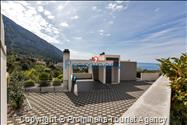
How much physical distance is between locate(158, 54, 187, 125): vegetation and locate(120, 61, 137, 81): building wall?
15.6 m

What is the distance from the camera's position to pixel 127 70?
23.0m

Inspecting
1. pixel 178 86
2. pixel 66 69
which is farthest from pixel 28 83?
pixel 178 86

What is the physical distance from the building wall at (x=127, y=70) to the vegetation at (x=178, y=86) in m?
15.6

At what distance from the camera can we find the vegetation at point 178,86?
5105 mm

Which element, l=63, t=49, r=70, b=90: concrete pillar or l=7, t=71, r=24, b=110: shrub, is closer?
l=7, t=71, r=24, b=110: shrub

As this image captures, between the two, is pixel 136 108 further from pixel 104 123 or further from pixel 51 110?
pixel 51 110

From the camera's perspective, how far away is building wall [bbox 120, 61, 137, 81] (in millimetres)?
22709

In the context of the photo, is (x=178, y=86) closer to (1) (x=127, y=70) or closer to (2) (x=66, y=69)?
(2) (x=66, y=69)

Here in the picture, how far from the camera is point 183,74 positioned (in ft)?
19.0

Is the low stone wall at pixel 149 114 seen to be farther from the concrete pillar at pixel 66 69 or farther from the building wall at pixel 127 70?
the building wall at pixel 127 70

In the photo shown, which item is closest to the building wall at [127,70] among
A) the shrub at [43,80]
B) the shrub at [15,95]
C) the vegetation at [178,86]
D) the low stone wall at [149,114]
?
the shrub at [43,80]

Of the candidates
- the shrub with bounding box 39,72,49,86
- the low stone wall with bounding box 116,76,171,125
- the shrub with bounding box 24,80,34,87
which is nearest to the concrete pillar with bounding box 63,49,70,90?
the shrub with bounding box 39,72,49,86

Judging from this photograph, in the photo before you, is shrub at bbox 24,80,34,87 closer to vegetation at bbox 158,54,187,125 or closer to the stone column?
the stone column

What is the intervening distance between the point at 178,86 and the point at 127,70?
17.5 metres
